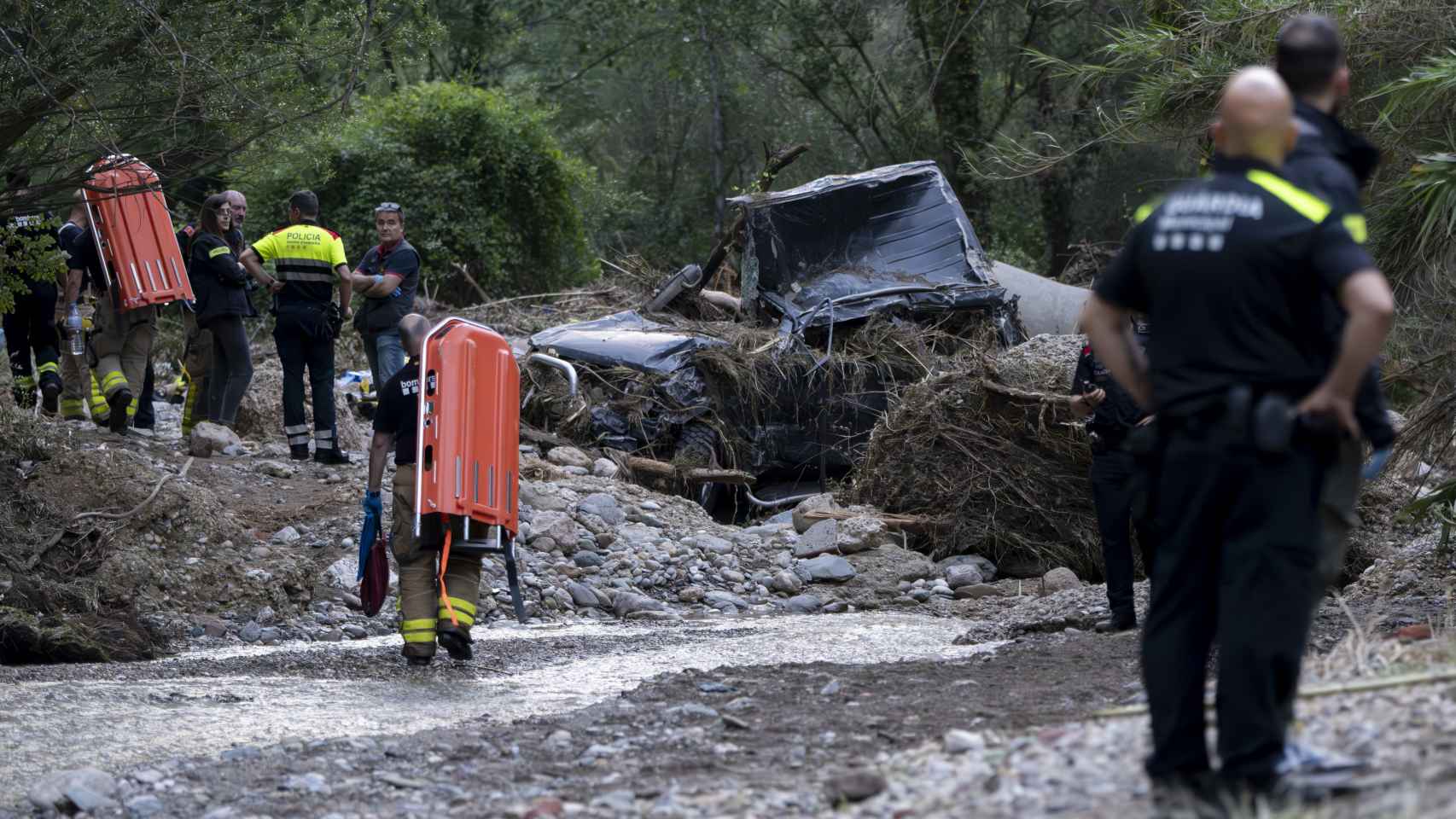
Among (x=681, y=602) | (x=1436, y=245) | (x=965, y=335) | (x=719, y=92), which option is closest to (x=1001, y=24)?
(x=719, y=92)

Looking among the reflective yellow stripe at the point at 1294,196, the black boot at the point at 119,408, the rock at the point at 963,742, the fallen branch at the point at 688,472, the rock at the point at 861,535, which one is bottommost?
the rock at the point at 861,535

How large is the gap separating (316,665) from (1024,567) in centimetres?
543

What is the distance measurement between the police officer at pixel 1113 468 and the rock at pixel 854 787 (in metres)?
3.50

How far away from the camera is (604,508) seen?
36.3 ft

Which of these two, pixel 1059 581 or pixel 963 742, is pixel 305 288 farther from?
pixel 963 742

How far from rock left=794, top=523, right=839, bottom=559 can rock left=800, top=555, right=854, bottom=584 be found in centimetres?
18

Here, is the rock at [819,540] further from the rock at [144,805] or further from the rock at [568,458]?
the rock at [144,805]

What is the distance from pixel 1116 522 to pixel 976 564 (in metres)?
3.53

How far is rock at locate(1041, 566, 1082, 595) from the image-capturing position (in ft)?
32.8

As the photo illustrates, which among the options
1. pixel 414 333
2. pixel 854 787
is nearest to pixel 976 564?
pixel 414 333

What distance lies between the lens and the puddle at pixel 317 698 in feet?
17.9

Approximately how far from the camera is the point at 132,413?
12414mm

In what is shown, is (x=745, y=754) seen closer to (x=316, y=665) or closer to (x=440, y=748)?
(x=440, y=748)

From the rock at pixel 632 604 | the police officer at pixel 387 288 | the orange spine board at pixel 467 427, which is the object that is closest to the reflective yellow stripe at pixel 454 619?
the orange spine board at pixel 467 427
